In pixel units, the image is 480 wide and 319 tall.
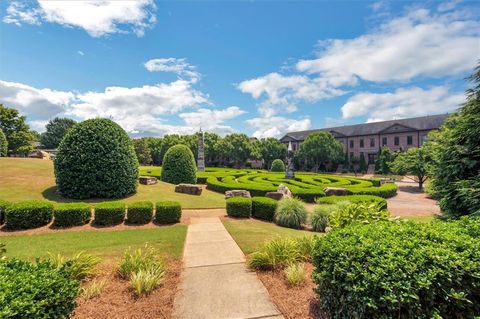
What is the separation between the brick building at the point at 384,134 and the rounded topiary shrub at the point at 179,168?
48.2 meters

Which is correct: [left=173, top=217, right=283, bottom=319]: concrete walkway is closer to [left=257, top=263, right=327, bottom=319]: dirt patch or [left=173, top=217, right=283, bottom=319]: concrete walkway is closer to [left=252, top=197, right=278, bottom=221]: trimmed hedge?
[left=257, top=263, right=327, bottom=319]: dirt patch

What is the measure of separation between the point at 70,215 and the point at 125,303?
7041 millimetres

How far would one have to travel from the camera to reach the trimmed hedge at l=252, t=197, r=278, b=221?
39.3 ft

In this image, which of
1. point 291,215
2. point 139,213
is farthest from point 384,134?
point 139,213

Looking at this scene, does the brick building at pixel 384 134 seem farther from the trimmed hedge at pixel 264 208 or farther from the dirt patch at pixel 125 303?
the dirt patch at pixel 125 303

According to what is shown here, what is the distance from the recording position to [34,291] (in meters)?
2.93

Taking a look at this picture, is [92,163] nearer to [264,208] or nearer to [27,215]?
[27,215]

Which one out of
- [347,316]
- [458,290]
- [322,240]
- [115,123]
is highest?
[115,123]

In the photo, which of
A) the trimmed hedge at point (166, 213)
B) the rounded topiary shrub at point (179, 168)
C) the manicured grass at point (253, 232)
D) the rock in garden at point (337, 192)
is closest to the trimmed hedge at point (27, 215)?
the trimmed hedge at point (166, 213)

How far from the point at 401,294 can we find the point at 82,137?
603 inches

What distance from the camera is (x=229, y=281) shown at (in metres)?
5.61

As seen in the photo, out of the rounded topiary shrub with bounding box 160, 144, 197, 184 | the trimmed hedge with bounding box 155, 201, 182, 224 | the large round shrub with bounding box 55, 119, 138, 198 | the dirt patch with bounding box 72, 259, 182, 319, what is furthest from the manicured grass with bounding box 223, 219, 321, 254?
the rounded topiary shrub with bounding box 160, 144, 197, 184

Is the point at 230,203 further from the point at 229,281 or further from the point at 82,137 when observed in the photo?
the point at 82,137

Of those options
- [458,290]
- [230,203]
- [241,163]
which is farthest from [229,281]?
[241,163]
